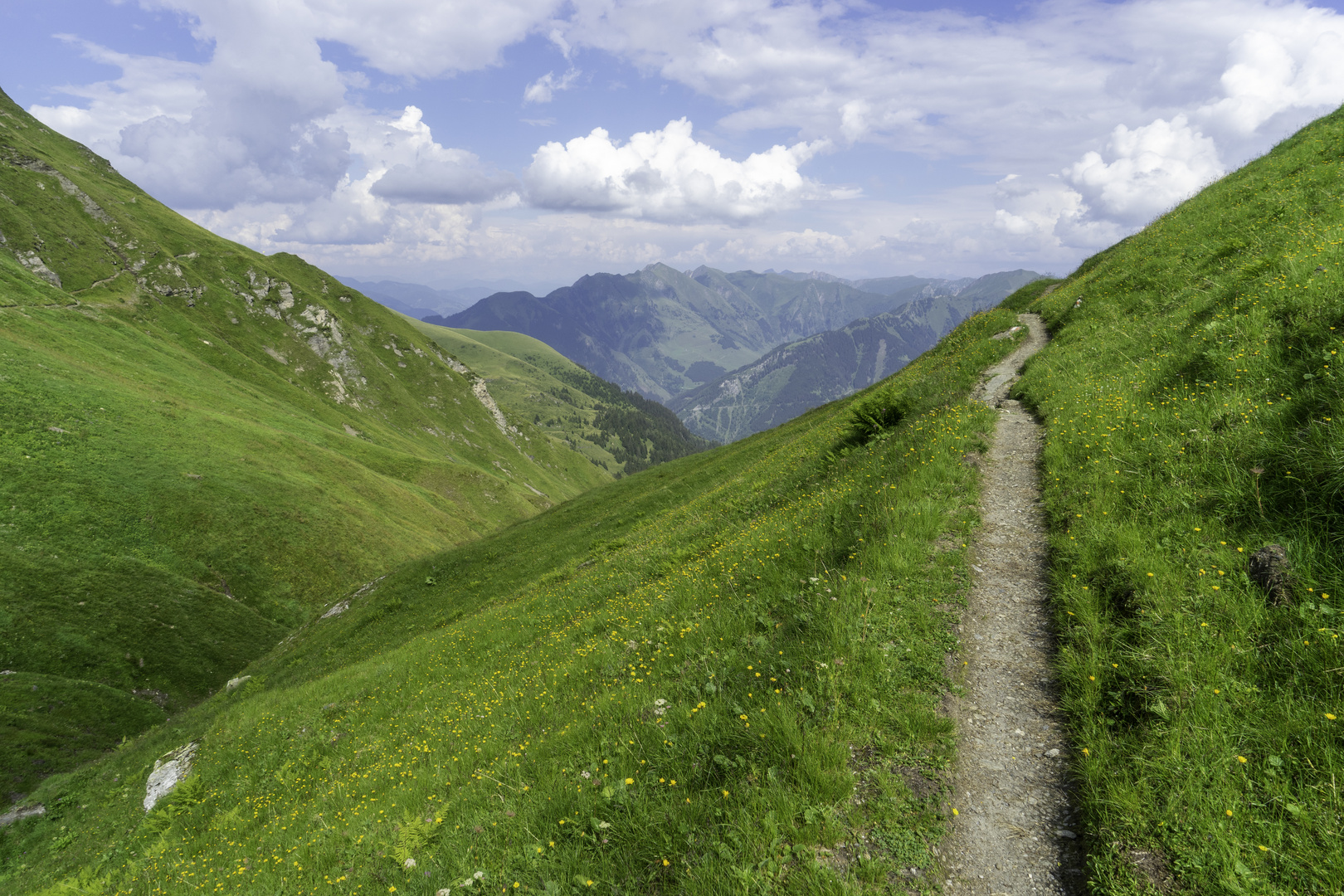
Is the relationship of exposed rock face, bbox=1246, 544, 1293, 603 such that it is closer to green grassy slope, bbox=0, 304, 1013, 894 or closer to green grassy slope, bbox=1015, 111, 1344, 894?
green grassy slope, bbox=1015, 111, 1344, 894

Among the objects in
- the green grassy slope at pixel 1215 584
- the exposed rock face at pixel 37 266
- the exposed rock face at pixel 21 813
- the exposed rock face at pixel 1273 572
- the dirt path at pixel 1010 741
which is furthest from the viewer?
the exposed rock face at pixel 37 266

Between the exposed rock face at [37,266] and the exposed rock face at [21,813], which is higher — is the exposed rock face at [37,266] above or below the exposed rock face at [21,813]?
above

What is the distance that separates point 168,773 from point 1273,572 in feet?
99.1

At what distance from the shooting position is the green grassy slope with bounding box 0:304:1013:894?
5379 millimetres

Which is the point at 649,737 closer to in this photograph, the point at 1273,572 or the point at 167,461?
the point at 1273,572

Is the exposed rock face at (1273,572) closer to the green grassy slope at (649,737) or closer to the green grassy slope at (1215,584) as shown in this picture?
the green grassy slope at (1215,584)

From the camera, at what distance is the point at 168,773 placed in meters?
18.7

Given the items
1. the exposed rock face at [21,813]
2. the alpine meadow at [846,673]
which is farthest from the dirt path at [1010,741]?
the exposed rock face at [21,813]

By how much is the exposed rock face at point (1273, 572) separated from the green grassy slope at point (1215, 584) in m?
0.08

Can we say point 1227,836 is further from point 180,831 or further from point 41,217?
point 41,217

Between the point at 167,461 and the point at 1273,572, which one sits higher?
the point at 1273,572

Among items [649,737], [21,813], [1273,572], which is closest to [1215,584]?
[1273,572]

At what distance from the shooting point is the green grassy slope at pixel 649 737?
17.6ft

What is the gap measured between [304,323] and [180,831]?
570 ft
